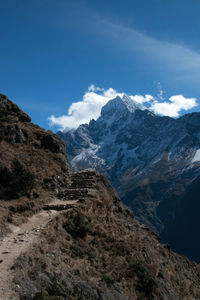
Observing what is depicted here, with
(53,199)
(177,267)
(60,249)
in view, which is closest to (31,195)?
Result: (53,199)

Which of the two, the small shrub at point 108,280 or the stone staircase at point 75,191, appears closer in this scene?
the small shrub at point 108,280

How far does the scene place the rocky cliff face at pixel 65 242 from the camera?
14625 millimetres

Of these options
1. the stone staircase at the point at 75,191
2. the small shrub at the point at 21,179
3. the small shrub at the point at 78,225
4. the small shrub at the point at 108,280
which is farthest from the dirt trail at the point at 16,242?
the small shrub at the point at 108,280

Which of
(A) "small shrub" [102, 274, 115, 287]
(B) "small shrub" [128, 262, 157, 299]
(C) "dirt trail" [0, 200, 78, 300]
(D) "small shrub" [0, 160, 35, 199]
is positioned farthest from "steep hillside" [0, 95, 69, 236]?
(B) "small shrub" [128, 262, 157, 299]

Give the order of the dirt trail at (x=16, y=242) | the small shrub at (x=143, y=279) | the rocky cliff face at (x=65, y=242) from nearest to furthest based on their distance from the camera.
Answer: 1. the dirt trail at (x=16, y=242)
2. the rocky cliff face at (x=65, y=242)
3. the small shrub at (x=143, y=279)

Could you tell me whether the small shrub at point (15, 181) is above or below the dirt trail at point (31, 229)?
above

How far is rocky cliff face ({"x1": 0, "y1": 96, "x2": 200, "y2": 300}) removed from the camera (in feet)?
48.0

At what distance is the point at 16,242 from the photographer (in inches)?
695

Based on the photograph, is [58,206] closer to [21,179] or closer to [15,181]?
[21,179]

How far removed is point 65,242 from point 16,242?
320 cm

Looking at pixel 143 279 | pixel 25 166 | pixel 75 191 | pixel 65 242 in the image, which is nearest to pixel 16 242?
pixel 65 242

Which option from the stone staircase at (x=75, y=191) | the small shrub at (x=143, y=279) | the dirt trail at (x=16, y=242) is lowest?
the small shrub at (x=143, y=279)

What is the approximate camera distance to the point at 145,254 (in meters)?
24.2

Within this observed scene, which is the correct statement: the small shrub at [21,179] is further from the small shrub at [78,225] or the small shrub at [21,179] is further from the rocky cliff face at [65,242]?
the small shrub at [78,225]
